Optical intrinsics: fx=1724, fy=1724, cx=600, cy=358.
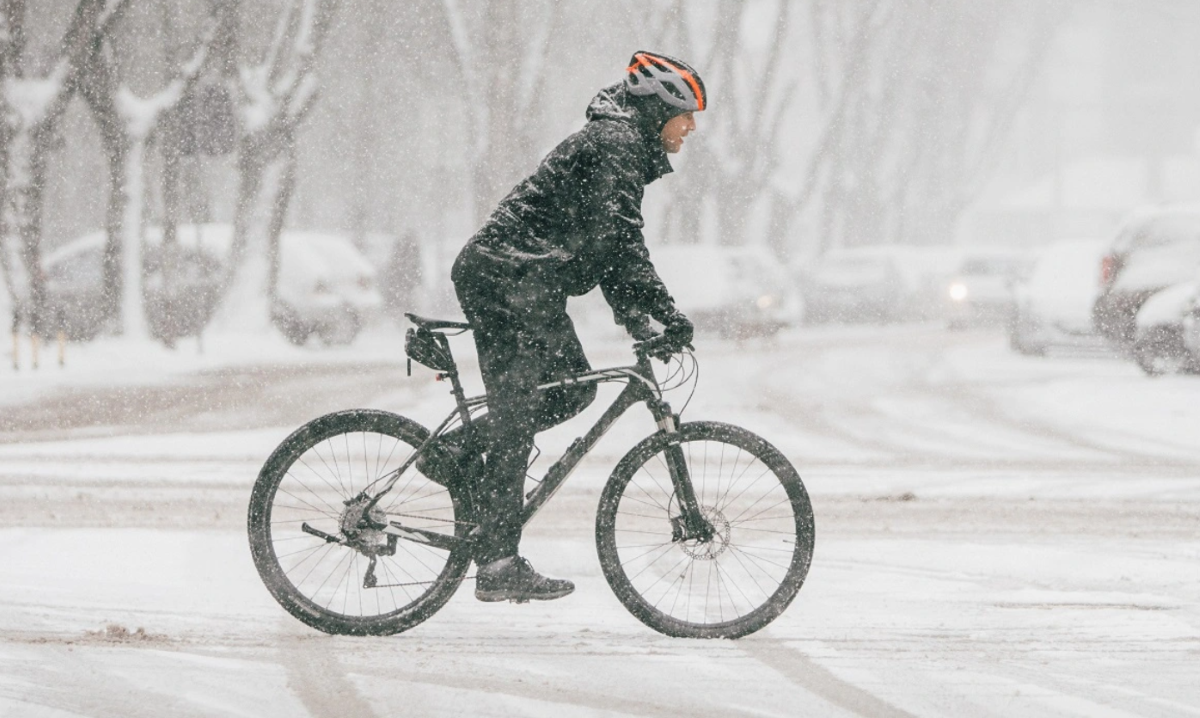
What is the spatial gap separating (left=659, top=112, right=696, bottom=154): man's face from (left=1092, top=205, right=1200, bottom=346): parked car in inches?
562

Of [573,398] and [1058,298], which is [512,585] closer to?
[573,398]

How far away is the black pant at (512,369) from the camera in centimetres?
518

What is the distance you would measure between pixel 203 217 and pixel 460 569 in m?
23.9

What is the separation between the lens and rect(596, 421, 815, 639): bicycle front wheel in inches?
207

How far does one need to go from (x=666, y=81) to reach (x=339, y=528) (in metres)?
1.70

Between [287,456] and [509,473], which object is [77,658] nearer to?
[287,456]

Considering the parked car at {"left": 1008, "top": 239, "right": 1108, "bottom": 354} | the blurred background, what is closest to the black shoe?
the blurred background

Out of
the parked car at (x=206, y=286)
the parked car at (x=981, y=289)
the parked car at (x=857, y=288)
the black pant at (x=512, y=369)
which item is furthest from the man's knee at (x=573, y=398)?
the parked car at (x=857, y=288)

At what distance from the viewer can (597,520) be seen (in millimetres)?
5293

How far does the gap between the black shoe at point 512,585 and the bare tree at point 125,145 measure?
60.0ft

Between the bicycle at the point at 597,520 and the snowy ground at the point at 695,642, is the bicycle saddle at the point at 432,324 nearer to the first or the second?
the bicycle at the point at 597,520

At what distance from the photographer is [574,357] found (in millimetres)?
5301

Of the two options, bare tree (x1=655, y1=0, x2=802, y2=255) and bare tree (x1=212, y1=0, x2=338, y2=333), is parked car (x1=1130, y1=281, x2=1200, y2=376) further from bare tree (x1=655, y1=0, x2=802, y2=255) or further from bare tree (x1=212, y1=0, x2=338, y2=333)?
bare tree (x1=655, y1=0, x2=802, y2=255)

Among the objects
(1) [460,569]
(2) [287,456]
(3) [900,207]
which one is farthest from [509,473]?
(3) [900,207]
